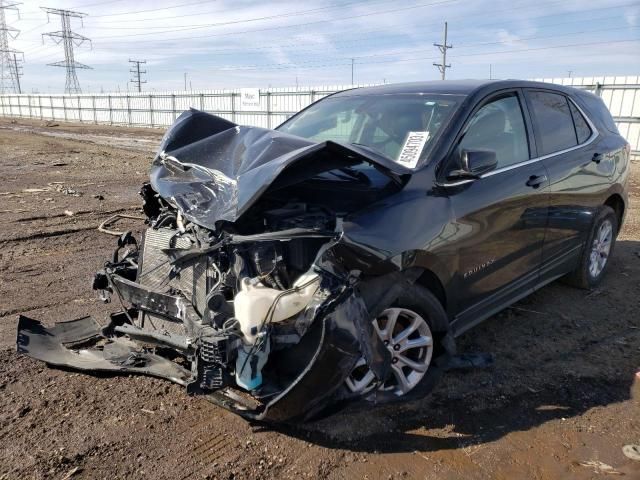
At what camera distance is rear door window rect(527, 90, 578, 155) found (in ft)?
13.9

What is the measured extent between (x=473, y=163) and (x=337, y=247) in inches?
47.9

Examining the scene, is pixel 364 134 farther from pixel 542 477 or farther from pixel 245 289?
pixel 542 477

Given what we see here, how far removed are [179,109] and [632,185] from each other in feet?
98.3

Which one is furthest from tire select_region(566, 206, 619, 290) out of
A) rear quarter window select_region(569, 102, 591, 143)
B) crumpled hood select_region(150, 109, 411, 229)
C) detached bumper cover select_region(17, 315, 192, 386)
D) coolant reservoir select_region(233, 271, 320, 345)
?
detached bumper cover select_region(17, 315, 192, 386)

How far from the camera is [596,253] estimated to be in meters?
5.17

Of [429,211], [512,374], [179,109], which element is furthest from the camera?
[179,109]

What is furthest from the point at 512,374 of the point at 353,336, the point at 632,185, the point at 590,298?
the point at 632,185

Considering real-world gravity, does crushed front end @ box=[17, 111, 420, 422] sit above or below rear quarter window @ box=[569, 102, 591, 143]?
below

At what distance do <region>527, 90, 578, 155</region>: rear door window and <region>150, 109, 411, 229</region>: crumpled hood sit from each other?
178cm

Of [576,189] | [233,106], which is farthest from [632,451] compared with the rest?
[233,106]

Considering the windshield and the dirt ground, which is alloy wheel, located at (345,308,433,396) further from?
the windshield

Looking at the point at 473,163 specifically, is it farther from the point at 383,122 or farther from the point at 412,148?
the point at 383,122

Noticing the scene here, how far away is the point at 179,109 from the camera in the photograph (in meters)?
35.2

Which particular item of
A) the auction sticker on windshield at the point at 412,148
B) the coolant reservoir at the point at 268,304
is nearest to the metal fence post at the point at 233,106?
the auction sticker on windshield at the point at 412,148
